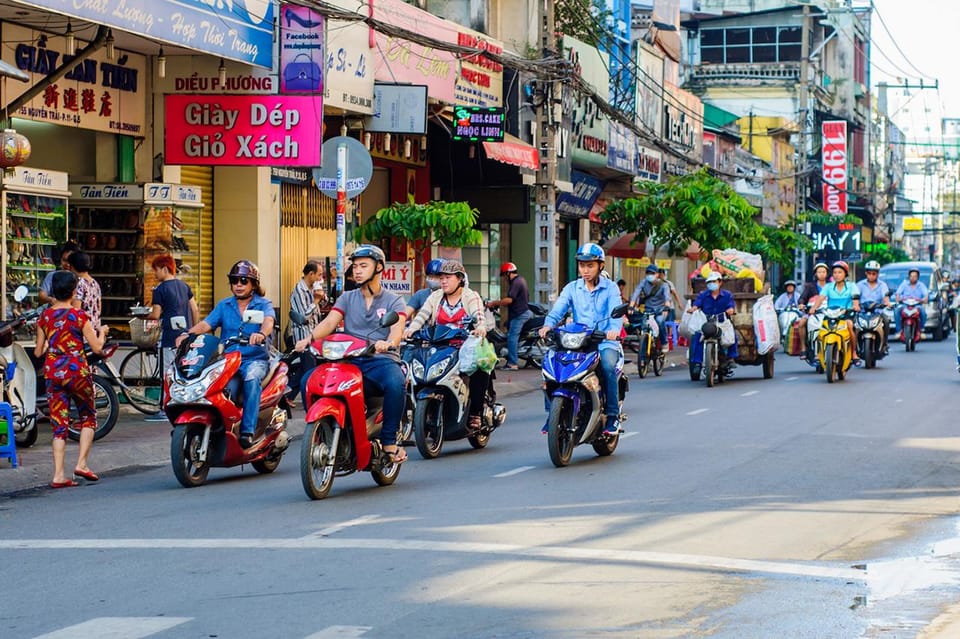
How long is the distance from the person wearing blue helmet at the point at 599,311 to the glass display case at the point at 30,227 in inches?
281

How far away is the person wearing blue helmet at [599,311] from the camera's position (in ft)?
45.7

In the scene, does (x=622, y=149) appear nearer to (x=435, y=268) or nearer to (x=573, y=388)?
(x=435, y=268)

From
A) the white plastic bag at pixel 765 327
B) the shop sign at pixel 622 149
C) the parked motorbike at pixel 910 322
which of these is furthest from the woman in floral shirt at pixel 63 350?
the shop sign at pixel 622 149

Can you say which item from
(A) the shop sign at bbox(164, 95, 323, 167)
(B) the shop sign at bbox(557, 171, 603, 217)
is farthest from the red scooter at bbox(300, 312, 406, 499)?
(B) the shop sign at bbox(557, 171, 603, 217)

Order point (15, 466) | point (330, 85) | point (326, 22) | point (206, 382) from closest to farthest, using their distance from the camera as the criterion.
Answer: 1. point (206, 382)
2. point (15, 466)
3. point (326, 22)
4. point (330, 85)

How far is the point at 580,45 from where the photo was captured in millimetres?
37000

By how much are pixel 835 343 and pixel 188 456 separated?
1439cm

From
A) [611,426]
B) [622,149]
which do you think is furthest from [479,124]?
[611,426]

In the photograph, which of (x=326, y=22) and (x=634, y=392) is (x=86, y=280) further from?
(x=634, y=392)

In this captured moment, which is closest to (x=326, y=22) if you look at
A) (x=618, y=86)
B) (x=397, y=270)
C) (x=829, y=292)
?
(x=397, y=270)

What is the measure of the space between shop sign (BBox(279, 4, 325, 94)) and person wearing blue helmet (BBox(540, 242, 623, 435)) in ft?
27.7

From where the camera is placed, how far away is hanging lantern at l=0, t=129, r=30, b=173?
1650cm

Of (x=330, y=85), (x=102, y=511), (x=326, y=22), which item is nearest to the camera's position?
(x=102, y=511)

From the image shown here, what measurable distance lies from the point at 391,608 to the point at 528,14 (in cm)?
3013
